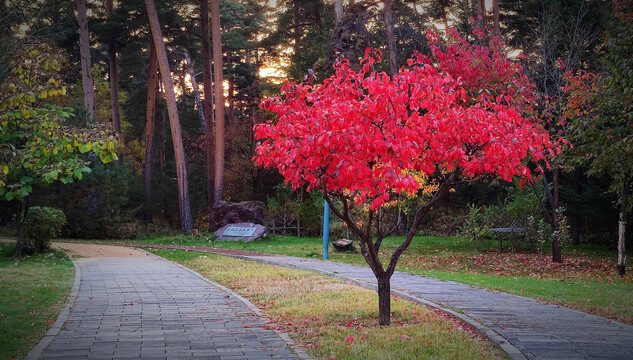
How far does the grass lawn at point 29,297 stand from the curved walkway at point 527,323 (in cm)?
552

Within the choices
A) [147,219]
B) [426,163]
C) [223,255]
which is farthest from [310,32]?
[426,163]

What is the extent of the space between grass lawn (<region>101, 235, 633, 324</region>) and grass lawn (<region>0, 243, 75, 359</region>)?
756 centimetres

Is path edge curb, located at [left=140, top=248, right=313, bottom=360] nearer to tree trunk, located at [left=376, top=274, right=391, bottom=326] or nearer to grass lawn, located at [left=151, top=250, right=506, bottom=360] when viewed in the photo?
grass lawn, located at [left=151, top=250, right=506, bottom=360]

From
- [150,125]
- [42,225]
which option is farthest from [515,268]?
[150,125]

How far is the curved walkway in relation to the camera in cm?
623

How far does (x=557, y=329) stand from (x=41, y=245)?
1639 cm

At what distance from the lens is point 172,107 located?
1120 inches

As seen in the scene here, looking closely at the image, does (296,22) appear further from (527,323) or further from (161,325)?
(527,323)

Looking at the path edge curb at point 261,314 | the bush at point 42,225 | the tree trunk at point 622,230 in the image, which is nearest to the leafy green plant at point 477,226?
the tree trunk at point 622,230

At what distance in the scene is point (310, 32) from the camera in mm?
34656

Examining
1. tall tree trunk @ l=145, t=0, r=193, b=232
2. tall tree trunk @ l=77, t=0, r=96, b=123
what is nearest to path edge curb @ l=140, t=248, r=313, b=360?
tall tree trunk @ l=145, t=0, r=193, b=232

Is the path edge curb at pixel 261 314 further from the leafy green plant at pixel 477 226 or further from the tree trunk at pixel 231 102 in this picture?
the tree trunk at pixel 231 102

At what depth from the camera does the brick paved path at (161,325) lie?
6298mm

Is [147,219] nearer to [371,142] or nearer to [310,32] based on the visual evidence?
[310,32]
